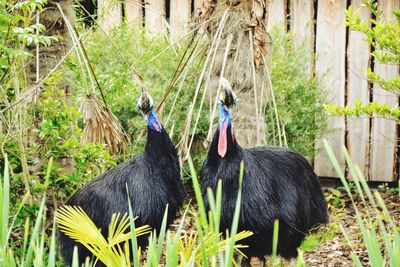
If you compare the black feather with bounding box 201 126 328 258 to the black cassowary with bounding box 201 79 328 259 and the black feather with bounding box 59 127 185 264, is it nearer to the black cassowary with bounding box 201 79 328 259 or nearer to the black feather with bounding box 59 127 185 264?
the black cassowary with bounding box 201 79 328 259

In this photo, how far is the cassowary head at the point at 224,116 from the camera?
4.87m

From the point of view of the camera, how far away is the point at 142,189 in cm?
507

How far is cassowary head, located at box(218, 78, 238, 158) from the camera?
192 inches

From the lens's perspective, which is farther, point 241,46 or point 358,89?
point 358,89

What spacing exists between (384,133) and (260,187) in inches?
144

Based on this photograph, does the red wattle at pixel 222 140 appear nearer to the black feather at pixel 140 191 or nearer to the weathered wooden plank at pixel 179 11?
the black feather at pixel 140 191

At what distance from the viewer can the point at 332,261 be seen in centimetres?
643

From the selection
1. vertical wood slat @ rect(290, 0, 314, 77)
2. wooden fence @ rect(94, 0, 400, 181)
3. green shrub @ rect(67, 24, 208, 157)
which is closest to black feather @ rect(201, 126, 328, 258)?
green shrub @ rect(67, 24, 208, 157)

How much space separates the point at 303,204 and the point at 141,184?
3.53 feet

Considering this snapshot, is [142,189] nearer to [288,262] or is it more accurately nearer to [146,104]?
[146,104]

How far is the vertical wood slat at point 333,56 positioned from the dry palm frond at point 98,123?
3630 mm

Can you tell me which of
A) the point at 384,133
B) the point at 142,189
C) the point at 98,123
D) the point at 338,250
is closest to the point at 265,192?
the point at 142,189

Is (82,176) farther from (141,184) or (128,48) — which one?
(128,48)

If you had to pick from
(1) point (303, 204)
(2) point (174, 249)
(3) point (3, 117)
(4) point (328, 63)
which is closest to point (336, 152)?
(4) point (328, 63)
